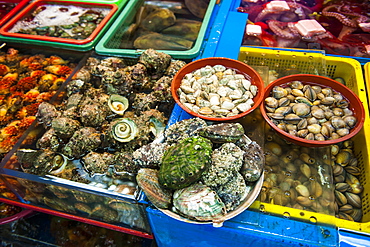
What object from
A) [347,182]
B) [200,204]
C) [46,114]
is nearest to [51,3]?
[46,114]

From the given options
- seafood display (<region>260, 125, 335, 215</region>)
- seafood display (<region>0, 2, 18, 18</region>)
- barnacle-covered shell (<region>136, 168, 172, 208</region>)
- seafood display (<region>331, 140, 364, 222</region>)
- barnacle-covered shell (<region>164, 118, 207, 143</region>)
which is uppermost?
barnacle-covered shell (<region>164, 118, 207, 143</region>)

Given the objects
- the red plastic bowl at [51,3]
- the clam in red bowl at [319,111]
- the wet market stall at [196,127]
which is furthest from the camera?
the red plastic bowl at [51,3]

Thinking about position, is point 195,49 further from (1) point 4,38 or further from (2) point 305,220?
(1) point 4,38

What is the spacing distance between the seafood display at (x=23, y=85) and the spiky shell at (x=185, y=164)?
1.36 metres

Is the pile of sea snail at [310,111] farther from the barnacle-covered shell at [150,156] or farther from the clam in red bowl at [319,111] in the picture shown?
the barnacle-covered shell at [150,156]

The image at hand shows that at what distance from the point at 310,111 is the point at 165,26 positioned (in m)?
1.80

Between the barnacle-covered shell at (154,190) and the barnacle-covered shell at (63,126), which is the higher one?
the barnacle-covered shell at (154,190)

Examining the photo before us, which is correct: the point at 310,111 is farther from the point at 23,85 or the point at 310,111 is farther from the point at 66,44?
the point at 23,85

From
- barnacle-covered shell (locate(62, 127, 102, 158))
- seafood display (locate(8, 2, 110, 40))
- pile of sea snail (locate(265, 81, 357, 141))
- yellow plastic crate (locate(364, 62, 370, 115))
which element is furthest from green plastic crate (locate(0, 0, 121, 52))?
yellow plastic crate (locate(364, 62, 370, 115))

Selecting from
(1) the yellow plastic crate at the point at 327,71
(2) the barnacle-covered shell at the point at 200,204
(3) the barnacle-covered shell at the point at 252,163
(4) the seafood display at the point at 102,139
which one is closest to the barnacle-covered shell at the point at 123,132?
(4) the seafood display at the point at 102,139

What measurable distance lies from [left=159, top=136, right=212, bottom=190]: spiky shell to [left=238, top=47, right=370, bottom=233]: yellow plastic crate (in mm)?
417

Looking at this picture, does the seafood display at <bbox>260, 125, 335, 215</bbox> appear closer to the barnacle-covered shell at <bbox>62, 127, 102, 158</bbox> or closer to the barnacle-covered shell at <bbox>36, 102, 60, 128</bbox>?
the barnacle-covered shell at <bbox>62, 127, 102, 158</bbox>

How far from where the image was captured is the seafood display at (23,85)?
2.08 metres

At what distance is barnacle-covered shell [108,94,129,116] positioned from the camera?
2063 mm
